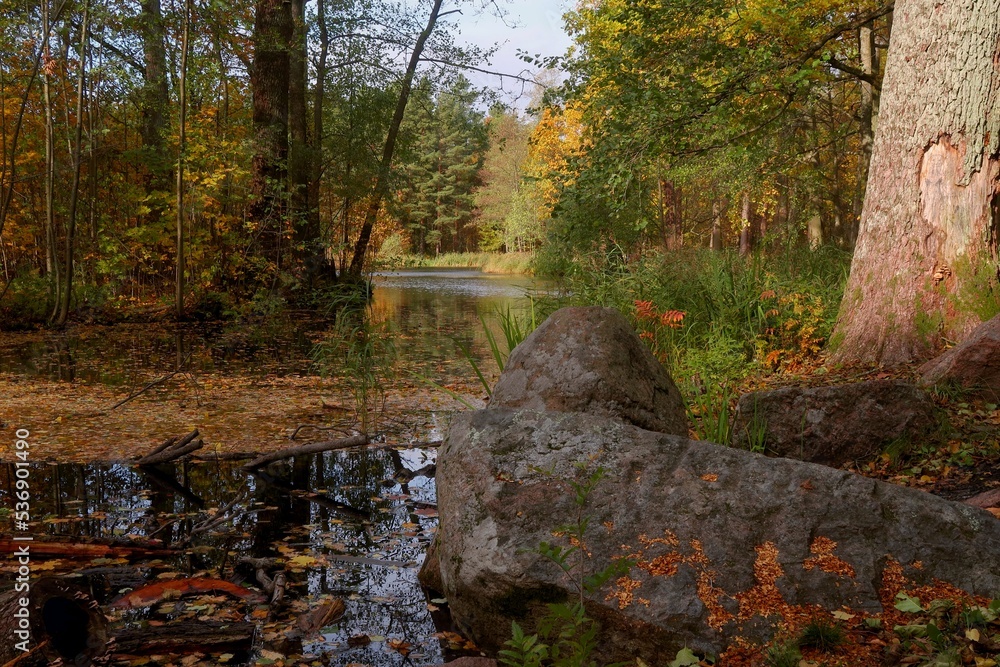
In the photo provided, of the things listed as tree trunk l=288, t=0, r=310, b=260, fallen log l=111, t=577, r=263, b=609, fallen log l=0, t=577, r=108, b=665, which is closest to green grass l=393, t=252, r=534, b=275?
tree trunk l=288, t=0, r=310, b=260

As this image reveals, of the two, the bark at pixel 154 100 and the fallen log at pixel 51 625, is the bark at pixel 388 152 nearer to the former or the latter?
the bark at pixel 154 100

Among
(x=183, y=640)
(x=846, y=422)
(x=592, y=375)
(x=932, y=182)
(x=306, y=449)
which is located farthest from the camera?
(x=932, y=182)

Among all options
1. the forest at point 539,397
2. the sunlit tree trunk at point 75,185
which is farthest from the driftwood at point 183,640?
the sunlit tree trunk at point 75,185

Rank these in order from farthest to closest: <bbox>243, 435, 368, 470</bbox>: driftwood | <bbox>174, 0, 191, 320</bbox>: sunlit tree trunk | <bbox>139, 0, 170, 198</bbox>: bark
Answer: <bbox>139, 0, 170, 198</bbox>: bark < <bbox>174, 0, 191, 320</bbox>: sunlit tree trunk < <bbox>243, 435, 368, 470</bbox>: driftwood

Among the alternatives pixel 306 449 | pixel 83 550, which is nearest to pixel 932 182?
pixel 306 449

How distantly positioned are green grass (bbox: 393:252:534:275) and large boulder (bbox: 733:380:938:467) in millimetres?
24692

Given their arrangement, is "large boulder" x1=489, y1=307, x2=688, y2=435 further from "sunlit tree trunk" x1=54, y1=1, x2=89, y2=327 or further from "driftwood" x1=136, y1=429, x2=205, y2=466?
"sunlit tree trunk" x1=54, y1=1, x2=89, y2=327

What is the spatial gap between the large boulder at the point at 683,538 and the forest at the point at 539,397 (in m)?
0.01

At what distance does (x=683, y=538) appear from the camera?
2396 millimetres

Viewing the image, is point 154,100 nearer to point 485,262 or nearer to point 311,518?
point 311,518

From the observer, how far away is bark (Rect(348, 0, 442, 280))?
14742mm

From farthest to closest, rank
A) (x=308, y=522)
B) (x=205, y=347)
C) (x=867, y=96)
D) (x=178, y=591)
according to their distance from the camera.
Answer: (x=867, y=96), (x=205, y=347), (x=308, y=522), (x=178, y=591)

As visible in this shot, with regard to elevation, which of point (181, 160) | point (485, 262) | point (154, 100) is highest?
point (154, 100)

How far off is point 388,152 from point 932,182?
38.4 feet
